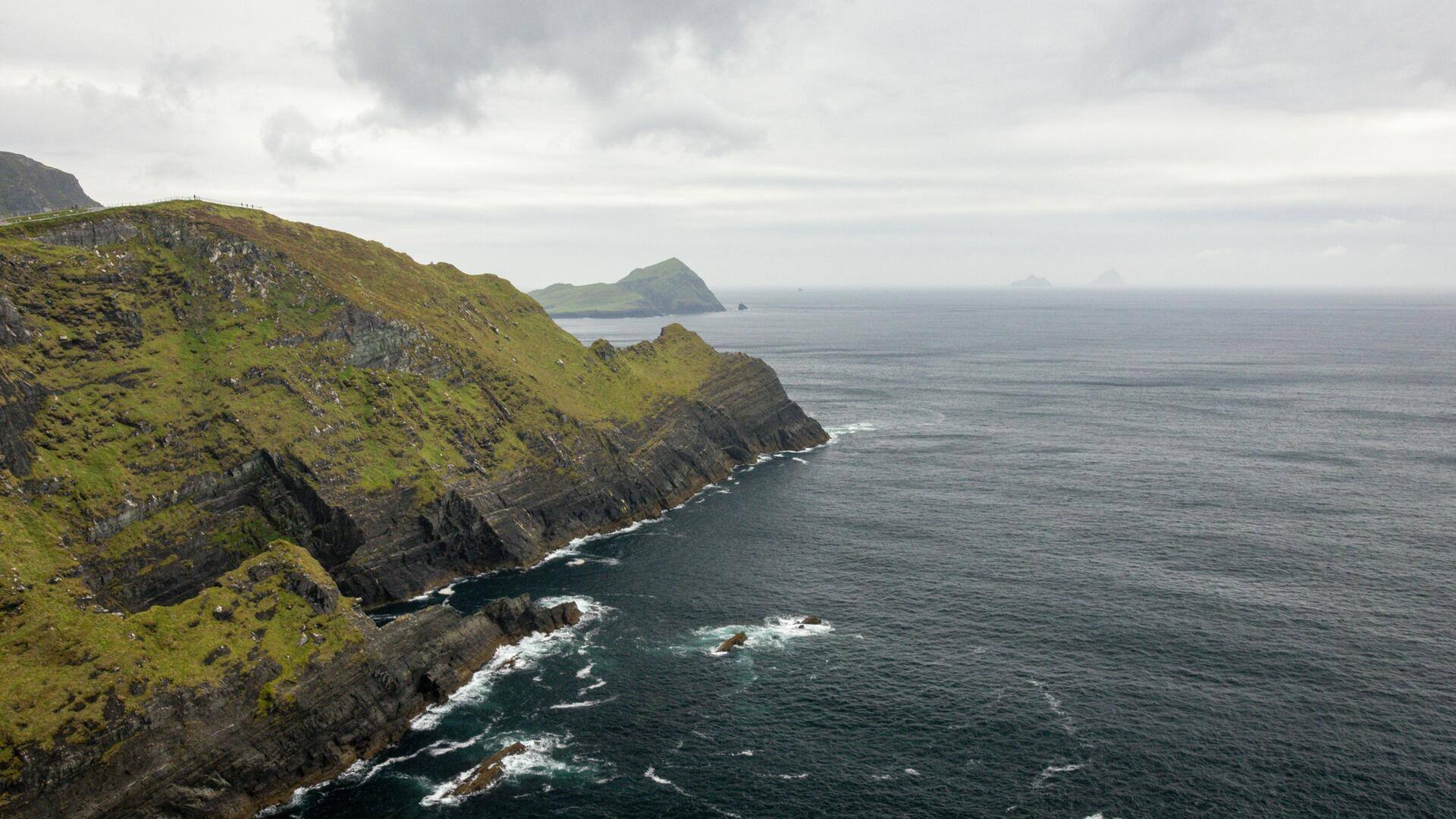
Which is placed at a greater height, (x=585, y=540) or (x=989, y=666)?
(x=585, y=540)

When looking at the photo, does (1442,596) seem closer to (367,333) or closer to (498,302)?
(367,333)

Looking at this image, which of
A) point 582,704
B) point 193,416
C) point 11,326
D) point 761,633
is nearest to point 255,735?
point 582,704

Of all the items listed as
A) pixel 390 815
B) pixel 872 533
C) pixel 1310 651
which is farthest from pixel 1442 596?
pixel 390 815

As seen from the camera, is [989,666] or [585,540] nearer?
[989,666]

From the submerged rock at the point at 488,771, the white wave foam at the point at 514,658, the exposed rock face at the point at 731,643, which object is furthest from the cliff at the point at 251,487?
the exposed rock face at the point at 731,643

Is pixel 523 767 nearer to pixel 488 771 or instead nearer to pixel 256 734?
pixel 488 771

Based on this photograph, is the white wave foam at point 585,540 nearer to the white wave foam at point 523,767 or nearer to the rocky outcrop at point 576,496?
the rocky outcrop at point 576,496
